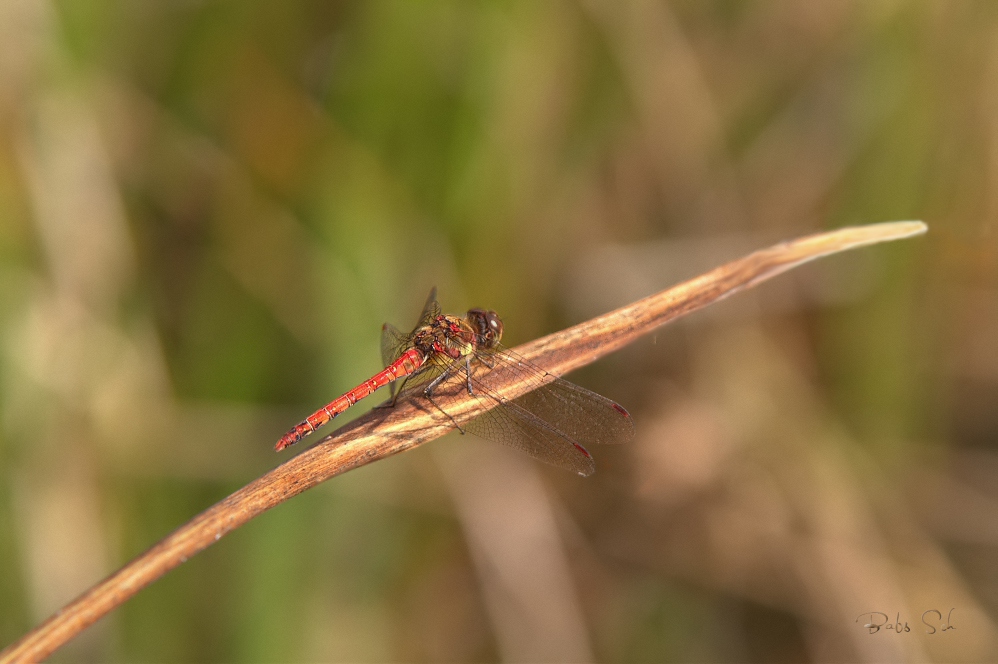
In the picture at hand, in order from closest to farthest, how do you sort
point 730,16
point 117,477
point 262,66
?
1. point 117,477
2. point 262,66
3. point 730,16

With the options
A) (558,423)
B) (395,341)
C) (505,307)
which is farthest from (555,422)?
(505,307)

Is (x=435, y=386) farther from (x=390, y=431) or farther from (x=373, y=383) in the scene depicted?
(x=373, y=383)

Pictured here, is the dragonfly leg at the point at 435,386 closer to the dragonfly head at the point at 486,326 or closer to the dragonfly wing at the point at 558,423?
the dragonfly wing at the point at 558,423

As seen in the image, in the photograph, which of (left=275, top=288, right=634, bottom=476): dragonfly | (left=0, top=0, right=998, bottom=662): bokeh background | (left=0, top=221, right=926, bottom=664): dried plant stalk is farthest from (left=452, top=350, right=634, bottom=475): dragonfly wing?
(left=0, top=0, right=998, bottom=662): bokeh background

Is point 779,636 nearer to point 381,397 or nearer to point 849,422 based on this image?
point 849,422

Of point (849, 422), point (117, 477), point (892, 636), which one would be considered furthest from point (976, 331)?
point (117, 477)
